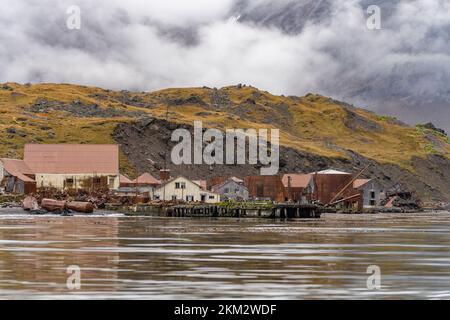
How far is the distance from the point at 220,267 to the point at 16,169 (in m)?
151

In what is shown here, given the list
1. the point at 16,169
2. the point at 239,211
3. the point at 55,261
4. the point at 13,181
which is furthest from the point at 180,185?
the point at 55,261

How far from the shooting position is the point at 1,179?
188 m

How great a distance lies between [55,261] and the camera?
2058 inches

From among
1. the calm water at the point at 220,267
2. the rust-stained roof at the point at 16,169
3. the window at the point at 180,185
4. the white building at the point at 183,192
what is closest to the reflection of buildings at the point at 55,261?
the calm water at the point at 220,267

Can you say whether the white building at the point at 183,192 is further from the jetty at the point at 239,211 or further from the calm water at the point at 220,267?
the calm water at the point at 220,267

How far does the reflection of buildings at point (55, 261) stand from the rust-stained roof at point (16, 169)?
11237 cm

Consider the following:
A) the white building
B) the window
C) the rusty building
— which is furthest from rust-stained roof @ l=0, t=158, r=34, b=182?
the window

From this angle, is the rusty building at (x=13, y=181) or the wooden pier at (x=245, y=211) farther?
the rusty building at (x=13, y=181)

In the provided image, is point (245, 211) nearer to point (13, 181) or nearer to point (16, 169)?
point (13, 181)

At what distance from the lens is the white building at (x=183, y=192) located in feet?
622

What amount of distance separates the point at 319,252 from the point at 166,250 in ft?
32.9

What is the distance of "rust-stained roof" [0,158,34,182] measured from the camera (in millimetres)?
189938

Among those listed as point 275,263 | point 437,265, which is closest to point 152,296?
point 275,263
